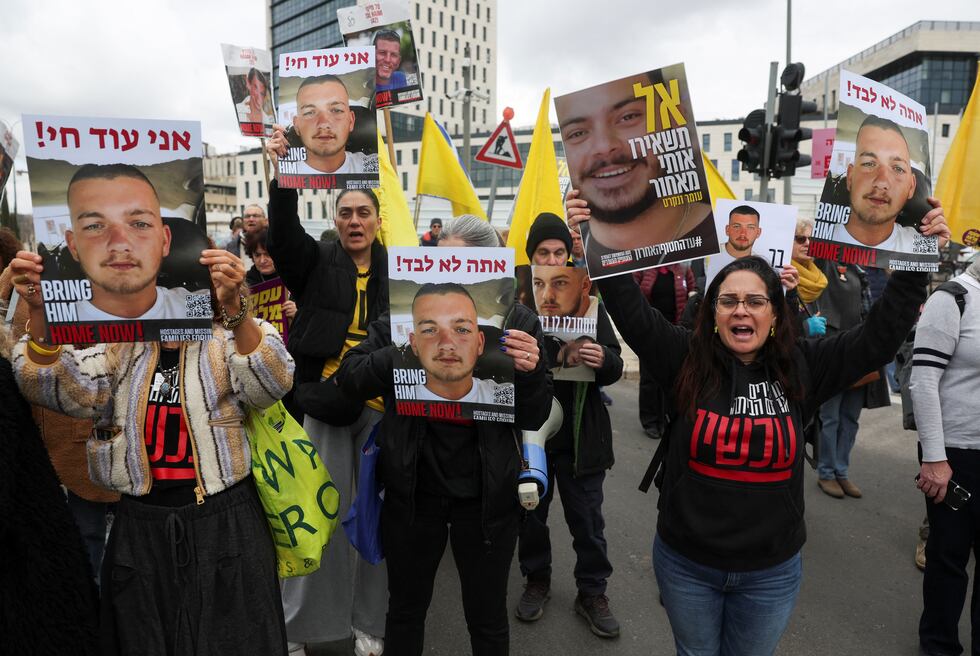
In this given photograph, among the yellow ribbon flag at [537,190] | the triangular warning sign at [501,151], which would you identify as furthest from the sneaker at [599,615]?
the triangular warning sign at [501,151]

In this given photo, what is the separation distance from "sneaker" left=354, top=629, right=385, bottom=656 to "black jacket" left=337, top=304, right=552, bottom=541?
99cm

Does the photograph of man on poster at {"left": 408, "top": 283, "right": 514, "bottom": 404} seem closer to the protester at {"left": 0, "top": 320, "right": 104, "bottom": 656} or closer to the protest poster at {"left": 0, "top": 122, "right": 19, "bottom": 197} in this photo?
the protester at {"left": 0, "top": 320, "right": 104, "bottom": 656}

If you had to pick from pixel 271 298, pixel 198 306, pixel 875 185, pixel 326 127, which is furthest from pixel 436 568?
pixel 875 185

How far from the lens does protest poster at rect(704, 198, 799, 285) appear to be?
3879 mm

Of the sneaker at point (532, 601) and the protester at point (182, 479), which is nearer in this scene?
the protester at point (182, 479)

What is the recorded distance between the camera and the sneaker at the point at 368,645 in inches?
121

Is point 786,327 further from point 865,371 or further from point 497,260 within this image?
point 497,260

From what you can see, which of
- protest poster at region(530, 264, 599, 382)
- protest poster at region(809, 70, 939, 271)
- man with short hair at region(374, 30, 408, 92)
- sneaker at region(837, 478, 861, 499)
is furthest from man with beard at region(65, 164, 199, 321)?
sneaker at region(837, 478, 861, 499)

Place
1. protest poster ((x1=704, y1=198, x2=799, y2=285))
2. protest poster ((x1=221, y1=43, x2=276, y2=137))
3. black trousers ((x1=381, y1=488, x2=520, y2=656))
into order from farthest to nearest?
1. protest poster ((x1=221, y1=43, x2=276, y2=137))
2. protest poster ((x1=704, y1=198, x2=799, y2=285))
3. black trousers ((x1=381, y1=488, x2=520, y2=656))

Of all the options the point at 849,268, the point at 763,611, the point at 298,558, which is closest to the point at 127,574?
the point at 298,558

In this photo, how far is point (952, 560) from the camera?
2.96 metres

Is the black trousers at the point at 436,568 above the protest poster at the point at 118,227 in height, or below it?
below

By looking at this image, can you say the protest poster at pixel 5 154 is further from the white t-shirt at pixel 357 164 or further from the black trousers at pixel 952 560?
the black trousers at pixel 952 560

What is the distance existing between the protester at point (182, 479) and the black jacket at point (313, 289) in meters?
0.90
